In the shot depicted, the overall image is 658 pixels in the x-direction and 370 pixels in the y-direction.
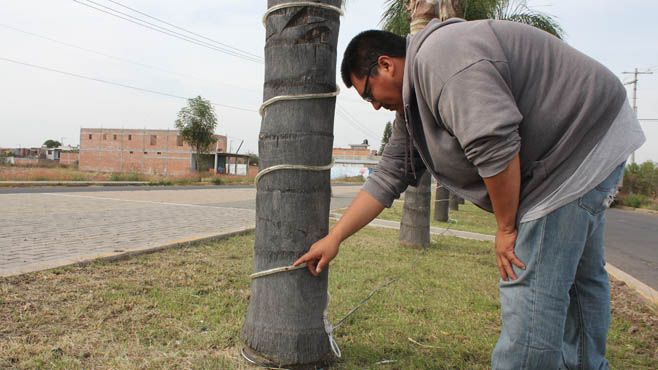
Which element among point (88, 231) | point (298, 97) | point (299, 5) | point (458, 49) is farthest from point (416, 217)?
point (458, 49)

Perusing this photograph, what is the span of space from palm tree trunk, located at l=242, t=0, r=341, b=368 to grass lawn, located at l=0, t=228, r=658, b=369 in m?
0.30

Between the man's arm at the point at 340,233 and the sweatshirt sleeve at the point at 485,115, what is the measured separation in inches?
33.5

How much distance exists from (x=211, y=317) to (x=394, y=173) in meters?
1.65

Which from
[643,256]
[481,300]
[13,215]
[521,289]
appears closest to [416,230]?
[481,300]

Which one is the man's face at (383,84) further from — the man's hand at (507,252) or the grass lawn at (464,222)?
the grass lawn at (464,222)

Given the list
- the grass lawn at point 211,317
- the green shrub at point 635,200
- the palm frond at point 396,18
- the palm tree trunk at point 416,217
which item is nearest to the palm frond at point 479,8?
the palm frond at point 396,18

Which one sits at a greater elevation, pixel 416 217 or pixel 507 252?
pixel 507 252

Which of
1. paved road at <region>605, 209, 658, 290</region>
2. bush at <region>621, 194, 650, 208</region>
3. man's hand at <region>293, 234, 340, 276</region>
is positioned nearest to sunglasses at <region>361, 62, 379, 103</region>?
man's hand at <region>293, 234, 340, 276</region>

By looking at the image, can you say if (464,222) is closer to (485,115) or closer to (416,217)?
(416,217)

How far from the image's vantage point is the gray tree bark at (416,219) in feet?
22.7

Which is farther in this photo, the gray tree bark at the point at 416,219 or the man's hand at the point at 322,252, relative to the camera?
the gray tree bark at the point at 416,219

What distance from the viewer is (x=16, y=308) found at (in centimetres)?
321

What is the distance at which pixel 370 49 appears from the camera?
6.29 feet

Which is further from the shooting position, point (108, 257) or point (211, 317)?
point (108, 257)
